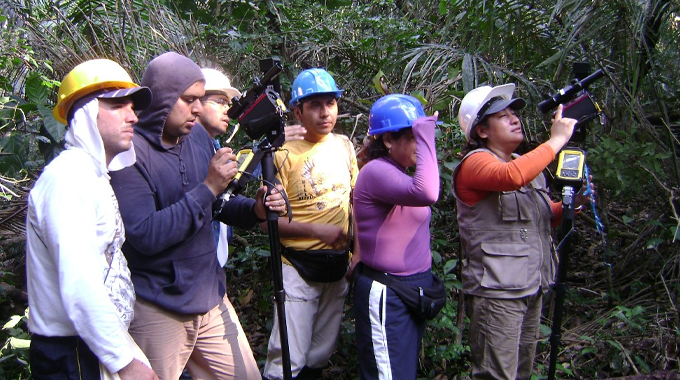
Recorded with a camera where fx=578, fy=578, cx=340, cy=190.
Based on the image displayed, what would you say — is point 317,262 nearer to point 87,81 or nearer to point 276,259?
point 276,259

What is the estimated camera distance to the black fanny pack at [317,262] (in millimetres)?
3184

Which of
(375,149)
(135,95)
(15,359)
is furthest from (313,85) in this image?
(15,359)

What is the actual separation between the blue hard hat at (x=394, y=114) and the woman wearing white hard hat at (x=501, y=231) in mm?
389

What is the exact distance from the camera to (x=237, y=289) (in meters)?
4.66

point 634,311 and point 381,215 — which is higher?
point 381,215

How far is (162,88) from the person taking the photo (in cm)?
232

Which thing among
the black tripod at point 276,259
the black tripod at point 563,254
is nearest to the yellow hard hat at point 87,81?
the black tripod at point 276,259

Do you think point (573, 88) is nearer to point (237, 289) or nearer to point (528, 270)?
point (528, 270)

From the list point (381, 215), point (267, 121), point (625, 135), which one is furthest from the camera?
point (625, 135)

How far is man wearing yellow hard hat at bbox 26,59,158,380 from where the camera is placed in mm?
1735

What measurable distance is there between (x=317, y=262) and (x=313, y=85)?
38.8 inches

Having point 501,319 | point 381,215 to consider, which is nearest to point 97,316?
point 381,215

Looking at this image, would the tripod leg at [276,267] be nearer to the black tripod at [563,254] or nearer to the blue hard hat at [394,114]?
the blue hard hat at [394,114]

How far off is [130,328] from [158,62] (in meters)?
1.08
